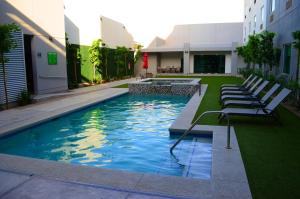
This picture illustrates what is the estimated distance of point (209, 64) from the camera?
36625mm

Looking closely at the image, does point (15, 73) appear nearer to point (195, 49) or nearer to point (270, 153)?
point (270, 153)

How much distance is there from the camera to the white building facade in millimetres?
34531

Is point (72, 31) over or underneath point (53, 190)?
over

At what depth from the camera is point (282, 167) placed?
4.81 metres

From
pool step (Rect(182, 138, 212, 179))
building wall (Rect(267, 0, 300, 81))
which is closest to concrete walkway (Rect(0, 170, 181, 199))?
pool step (Rect(182, 138, 212, 179))

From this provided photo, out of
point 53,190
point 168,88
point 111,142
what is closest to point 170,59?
point 168,88

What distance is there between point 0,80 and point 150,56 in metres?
26.6

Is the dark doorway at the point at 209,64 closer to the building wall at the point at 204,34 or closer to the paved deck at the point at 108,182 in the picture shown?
the building wall at the point at 204,34

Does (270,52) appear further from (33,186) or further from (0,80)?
(33,186)

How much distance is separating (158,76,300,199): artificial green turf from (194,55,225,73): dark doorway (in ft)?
91.9

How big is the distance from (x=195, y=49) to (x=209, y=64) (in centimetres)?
387

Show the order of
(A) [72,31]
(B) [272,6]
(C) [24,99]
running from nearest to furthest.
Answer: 1. (C) [24,99]
2. (B) [272,6]
3. (A) [72,31]

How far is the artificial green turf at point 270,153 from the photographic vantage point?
4043 mm

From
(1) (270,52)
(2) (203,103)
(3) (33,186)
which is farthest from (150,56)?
(3) (33,186)
